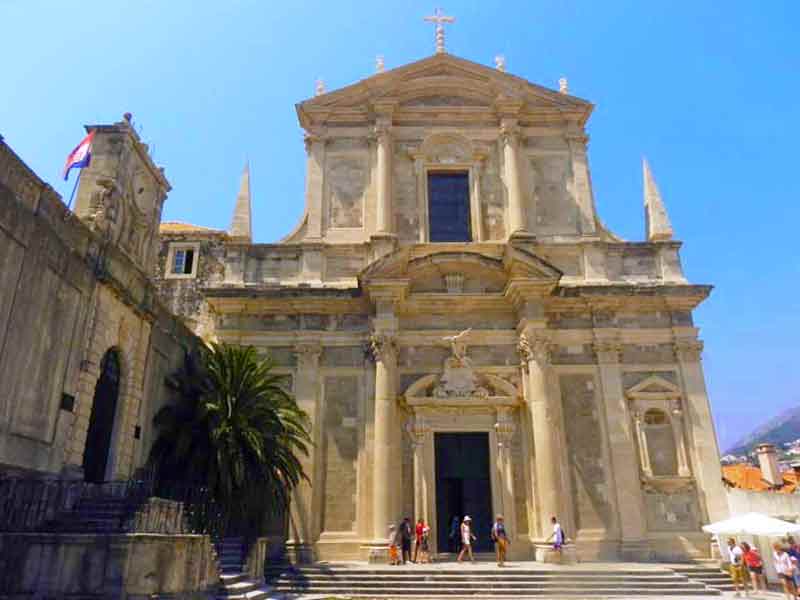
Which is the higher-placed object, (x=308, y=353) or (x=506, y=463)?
(x=308, y=353)

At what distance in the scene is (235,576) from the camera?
479 inches

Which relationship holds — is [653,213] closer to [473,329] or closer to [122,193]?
[473,329]

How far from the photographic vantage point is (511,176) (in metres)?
20.4

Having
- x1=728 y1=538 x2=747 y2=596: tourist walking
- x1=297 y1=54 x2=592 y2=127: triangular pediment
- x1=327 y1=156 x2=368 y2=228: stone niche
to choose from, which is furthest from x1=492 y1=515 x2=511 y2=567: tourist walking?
x1=297 y1=54 x2=592 y2=127: triangular pediment

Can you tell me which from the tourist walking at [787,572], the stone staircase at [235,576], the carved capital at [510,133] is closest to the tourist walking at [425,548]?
the stone staircase at [235,576]

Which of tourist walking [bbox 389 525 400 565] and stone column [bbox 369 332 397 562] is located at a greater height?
stone column [bbox 369 332 397 562]

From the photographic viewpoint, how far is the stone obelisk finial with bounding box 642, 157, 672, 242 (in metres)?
19.9

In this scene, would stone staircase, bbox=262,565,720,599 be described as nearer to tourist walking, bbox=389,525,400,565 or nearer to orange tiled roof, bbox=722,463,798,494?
tourist walking, bbox=389,525,400,565

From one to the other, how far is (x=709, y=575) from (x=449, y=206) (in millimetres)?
12706

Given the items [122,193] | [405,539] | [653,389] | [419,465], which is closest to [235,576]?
[405,539]

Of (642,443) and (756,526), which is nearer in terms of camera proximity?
(756,526)

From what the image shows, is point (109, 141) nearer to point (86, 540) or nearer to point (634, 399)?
point (86, 540)

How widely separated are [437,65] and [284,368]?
38.3 feet

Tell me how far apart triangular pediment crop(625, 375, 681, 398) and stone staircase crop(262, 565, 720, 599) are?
484cm
